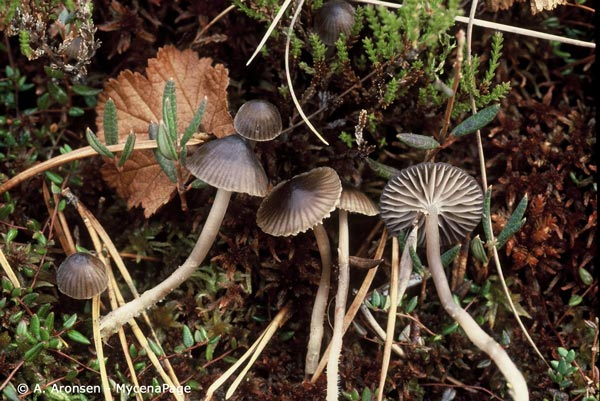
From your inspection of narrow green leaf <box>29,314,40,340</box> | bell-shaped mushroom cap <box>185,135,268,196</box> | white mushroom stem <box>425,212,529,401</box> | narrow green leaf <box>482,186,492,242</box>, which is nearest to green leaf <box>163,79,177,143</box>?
bell-shaped mushroom cap <box>185,135,268,196</box>

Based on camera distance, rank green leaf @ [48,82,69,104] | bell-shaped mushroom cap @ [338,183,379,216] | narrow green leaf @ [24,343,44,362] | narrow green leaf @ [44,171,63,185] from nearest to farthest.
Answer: narrow green leaf @ [24,343,44,362] < bell-shaped mushroom cap @ [338,183,379,216] < narrow green leaf @ [44,171,63,185] < green leaf @ [48,82,69,104]

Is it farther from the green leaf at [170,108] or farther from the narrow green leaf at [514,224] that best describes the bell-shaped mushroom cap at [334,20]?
the narrow green leaf at [514,224]

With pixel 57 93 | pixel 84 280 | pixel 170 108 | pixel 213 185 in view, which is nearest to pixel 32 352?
pixel 84 280

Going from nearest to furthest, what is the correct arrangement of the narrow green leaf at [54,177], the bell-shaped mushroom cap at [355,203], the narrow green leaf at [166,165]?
the bell-shaped mushroom cap at [355,203], the narrow green leaf at [166,165], the narrow green leaf at [54,177]

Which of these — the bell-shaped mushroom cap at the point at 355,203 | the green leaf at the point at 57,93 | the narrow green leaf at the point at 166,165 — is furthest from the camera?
the green leaf at the point at 57,93

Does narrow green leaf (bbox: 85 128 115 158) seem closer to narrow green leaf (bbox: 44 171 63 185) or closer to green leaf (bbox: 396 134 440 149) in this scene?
narrow green leaf (bbox: 44 171 63 185)

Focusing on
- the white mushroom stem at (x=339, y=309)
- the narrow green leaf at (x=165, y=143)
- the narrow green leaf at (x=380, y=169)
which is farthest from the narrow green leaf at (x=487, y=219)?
the narrow green leaf at (x=165, y=143)

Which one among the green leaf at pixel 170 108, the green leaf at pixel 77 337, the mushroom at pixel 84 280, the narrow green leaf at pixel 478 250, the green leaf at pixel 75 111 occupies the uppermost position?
the green leaf at pixel 170 108
